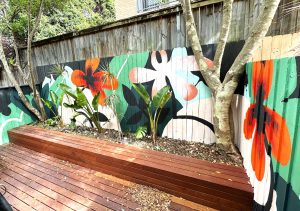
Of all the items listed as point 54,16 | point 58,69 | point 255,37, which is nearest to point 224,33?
point 255,37

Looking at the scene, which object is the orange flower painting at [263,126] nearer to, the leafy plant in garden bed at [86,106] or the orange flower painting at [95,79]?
the orange flower painting at [95,79]

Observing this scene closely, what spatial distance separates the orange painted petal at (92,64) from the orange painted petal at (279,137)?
11.6 feet

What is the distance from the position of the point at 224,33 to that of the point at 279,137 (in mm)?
1749

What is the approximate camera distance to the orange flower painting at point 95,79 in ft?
13.4

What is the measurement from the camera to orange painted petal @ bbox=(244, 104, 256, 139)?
2006 millimetres

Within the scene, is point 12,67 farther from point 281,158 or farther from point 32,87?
point 281,158

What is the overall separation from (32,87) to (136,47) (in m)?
3.13

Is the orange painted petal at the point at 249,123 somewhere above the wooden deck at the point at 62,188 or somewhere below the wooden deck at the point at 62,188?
above

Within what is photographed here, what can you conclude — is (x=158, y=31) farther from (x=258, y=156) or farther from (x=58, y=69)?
(x=58, y=69)

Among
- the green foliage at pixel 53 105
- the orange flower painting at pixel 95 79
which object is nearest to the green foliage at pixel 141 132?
the orange flower painting at pixel 95 79

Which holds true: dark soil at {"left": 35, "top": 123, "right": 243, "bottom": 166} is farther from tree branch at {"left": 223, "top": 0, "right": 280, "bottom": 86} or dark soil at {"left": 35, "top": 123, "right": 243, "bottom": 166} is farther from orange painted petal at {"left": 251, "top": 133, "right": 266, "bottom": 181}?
tree branch at {"left": 223, "top": 0, "right": 280, "bottom": 86}

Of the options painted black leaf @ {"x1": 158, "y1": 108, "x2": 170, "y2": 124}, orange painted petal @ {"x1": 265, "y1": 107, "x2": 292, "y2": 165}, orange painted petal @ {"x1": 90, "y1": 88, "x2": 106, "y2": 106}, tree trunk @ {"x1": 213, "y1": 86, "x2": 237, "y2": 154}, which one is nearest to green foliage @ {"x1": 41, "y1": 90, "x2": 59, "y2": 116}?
orange painted petal @ {"x1": 90, "y1": 88, "x2": 106, "y2": 106}

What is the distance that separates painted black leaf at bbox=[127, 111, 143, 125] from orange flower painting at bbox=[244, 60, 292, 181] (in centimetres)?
211

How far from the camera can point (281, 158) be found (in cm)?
118
